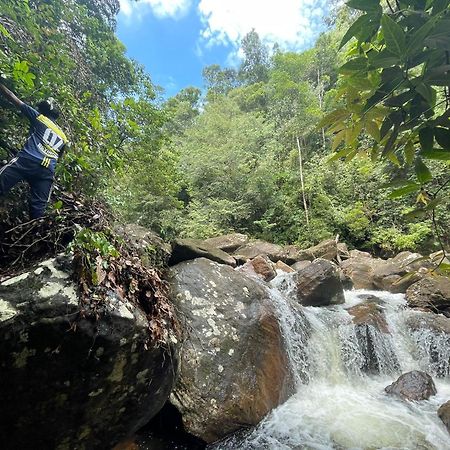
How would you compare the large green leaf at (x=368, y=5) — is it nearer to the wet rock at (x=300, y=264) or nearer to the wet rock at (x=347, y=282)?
the wet rock at (x=347, y=282)

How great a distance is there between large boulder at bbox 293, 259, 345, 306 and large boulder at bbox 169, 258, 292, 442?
2850mm

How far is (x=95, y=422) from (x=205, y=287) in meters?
2.53

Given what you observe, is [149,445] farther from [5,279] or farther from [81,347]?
[5,279]

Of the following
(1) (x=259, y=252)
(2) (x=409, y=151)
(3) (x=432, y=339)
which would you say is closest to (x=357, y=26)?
(2) (x=409, y=151)

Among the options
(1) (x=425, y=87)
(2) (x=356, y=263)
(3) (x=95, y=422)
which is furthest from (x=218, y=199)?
(1) (x=425, y=87)

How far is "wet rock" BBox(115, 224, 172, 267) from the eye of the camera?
3445mm

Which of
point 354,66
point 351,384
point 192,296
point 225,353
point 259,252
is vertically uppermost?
point 259,252

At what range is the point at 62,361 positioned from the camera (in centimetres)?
212

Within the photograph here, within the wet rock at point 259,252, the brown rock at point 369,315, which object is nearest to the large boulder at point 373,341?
the brown rock at point 369,315

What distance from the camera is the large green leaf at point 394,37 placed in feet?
2.59

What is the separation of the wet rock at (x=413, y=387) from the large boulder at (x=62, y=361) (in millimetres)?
4511

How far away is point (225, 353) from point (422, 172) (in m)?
3.74

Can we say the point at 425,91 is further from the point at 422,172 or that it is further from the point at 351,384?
the point at 351,384

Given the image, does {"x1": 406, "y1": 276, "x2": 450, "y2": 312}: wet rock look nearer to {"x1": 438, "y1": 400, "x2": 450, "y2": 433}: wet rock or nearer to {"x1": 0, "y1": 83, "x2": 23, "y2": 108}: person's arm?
{"x1": 438, "y1": 400, "x2": 450, "y2": 433}: wet rock
